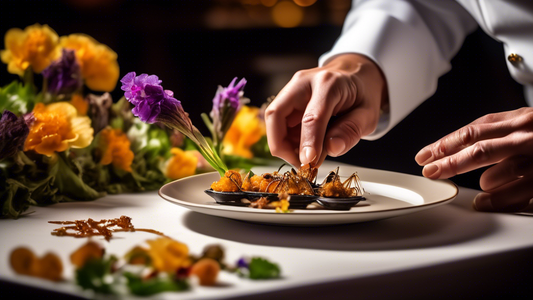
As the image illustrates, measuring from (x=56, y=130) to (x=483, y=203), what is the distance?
719mm

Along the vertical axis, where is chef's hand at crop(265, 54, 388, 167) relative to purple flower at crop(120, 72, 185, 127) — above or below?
above

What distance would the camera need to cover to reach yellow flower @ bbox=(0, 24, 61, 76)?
927 mm

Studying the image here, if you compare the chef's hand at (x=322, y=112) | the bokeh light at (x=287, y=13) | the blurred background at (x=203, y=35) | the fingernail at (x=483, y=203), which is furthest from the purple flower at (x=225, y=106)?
the bokeh light at (x=287, y=13)

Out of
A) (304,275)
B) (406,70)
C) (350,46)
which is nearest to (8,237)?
(304,275)

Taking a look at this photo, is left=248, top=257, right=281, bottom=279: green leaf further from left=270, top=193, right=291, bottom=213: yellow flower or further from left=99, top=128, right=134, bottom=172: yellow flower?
left=99, top=128, right=134, bottom=172: yellow flower

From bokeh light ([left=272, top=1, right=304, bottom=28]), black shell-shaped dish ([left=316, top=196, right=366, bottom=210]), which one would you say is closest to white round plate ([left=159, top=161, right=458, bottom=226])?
black shell-shaped dish ([left=316, top=196, right=366, bottom=210])

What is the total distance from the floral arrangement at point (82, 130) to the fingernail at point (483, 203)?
0.44m

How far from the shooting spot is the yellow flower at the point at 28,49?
0.93 m

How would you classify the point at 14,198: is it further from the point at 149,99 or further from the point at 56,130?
the point at 149,99

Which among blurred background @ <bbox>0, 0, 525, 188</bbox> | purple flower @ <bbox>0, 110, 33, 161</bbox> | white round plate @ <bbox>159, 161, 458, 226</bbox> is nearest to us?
white round plate @ <bbox>159, 161, 458, 226</bbox>

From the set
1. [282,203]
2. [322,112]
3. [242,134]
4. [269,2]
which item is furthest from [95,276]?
[269,2]

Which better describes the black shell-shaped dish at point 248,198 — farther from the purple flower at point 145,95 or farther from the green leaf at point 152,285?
the green leaf at point 152,285

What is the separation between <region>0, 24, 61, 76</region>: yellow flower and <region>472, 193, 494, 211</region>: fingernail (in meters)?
0.83

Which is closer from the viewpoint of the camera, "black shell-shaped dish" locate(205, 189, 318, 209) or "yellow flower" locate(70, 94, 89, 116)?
"black shell-shaped dish" locate(205, 189, 318, 209)
